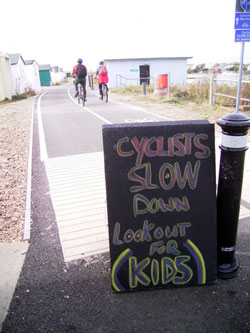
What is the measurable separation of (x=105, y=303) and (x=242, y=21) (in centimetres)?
827

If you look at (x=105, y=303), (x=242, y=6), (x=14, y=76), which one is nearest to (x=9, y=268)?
(x=105, y=303)

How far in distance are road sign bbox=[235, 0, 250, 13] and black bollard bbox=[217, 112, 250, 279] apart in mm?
6986

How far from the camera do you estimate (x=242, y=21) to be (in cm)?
828

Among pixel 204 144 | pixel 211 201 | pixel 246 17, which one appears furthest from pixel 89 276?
pixel 246 17

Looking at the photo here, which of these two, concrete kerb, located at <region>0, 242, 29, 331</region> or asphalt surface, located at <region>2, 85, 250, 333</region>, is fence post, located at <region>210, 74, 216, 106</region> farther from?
concrete kerb, located at <region>0, 242, 29, 331</region>

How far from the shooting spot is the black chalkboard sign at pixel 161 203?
249 centimetres

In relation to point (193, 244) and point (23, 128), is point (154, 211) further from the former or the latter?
point (23, 128)

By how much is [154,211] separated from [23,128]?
9.79 metres

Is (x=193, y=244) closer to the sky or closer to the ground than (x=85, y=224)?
closer to the sky

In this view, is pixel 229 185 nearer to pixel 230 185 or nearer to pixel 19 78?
pixel 230 185

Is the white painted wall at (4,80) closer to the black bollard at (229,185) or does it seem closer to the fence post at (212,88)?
the fence post at (212,88)

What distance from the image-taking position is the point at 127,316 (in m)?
2.42

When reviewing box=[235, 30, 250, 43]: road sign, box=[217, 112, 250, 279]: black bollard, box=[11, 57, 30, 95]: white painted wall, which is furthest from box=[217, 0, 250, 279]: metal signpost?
box=[11, 57, 30, 95]: white painted wall

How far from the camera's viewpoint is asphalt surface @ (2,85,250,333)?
2.33 metres
